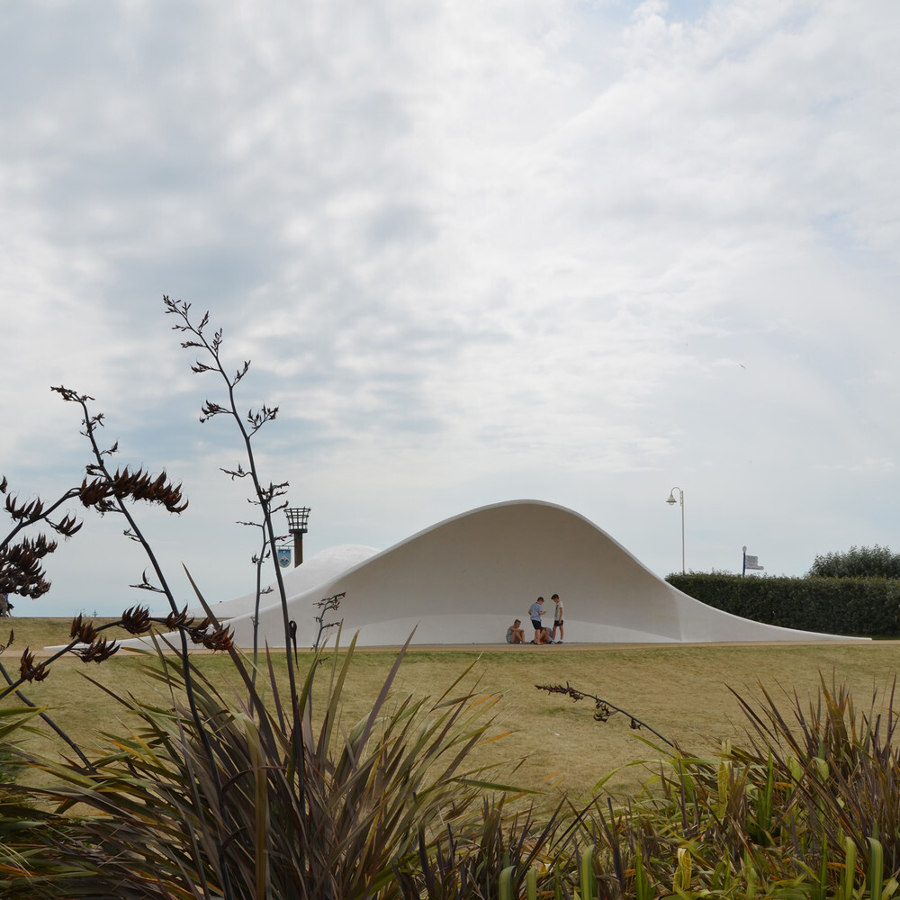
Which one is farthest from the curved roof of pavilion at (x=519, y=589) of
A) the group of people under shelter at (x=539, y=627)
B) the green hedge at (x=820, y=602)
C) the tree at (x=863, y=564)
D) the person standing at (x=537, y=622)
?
the tree at (x=863, y=564)

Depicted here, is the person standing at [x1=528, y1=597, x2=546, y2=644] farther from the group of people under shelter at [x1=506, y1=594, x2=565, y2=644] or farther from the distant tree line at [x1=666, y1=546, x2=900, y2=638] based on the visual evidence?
the distant tree line at [x1=666, y1=546, x2=900, y2=638]

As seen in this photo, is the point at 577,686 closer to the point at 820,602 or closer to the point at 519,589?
the point at 519,589

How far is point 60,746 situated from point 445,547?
10584 millimetres

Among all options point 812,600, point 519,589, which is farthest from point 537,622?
point 812,600

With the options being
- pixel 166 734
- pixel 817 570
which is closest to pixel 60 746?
pixel 166 734

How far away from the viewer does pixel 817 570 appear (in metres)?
27.7

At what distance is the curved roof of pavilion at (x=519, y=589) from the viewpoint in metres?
15.9

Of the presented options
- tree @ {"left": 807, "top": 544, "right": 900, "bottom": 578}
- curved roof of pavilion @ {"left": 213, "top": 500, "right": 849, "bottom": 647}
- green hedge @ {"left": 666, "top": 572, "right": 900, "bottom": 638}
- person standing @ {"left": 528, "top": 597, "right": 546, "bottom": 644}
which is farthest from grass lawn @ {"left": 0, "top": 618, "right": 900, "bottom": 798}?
tree @ {"left": 807, "top": 544, "right": 900, "bottom": 578}

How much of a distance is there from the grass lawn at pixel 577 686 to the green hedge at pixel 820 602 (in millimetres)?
5498

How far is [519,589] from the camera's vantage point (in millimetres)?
17406

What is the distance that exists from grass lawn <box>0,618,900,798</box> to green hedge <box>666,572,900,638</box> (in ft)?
18.0

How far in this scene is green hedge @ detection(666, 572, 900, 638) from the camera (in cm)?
1858

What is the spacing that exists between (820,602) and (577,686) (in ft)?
39.7

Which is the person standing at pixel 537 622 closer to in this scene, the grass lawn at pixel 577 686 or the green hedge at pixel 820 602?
the grass lawn at pixel 577 686
